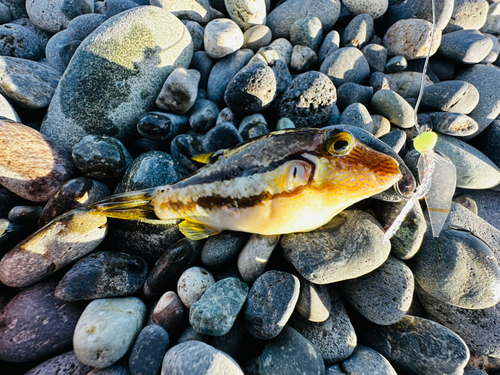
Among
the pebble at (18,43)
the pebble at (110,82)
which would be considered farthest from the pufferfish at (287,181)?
the pebble at (18,43)

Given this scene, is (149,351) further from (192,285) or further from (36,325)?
(36,325)

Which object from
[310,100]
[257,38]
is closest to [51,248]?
[310,100]

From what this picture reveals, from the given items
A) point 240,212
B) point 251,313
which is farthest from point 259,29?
point 251,313

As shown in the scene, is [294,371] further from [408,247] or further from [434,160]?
[434,160]

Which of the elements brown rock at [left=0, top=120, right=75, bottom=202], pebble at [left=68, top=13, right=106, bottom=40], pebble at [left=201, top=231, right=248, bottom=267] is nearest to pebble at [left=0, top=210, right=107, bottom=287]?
brown rock at [left=0, top=120, right=75, bottom=202]

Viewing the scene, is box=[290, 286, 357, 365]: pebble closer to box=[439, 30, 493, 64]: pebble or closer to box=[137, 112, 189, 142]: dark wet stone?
box=[137, 112, 189, 142]: dark wet stone

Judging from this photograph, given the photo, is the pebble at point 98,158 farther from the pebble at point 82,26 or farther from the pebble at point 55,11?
the pebble at point 55,11
